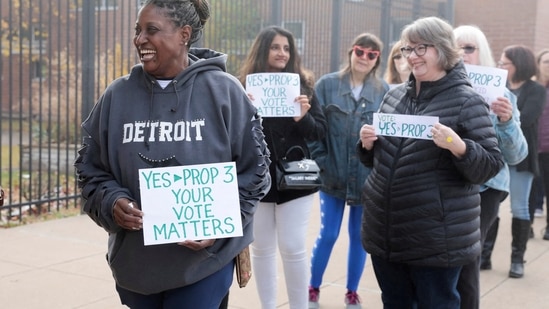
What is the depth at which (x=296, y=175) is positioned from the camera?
4570 mm

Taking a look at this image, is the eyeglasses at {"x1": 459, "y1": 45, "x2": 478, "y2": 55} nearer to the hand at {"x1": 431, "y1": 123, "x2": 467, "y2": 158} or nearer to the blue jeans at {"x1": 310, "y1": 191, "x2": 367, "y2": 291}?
the blue jeans at {"x1": 310, "y1": 191, "x2": 367, "y2": 291}

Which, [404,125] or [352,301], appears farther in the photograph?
[352,301]

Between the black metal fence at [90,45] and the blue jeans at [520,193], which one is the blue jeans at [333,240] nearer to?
the blue jeans at [520,193]

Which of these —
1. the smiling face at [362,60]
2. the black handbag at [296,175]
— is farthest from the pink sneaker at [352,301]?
the smiling face at [362,60]

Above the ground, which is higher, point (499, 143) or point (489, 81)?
point (489, 81)

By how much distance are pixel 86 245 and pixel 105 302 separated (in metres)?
1.77

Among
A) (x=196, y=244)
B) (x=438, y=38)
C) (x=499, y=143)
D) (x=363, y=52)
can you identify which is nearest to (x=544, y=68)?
(x=363, y=52)

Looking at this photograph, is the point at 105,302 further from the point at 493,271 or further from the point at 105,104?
the point at 493,271

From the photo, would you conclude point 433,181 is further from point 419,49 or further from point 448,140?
point 419,49

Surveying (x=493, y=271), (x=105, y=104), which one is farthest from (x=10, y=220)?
(x=105, y=104)

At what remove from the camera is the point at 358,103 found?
17.8ft

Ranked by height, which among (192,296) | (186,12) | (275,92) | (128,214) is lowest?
(192,296)

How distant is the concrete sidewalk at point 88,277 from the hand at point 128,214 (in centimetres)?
266

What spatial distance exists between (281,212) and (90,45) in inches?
168
